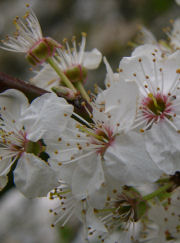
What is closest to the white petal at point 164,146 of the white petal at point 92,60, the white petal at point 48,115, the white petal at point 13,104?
the white petal at point 48,115

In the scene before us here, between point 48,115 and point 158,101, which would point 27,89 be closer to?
point 48,115

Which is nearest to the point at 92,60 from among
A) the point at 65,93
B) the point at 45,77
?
the point at 45,77

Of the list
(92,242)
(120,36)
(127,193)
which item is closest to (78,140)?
(127,193)

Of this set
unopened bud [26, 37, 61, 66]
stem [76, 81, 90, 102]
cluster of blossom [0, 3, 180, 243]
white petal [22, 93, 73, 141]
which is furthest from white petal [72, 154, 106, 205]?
unopened bud [26, 37, 61, 66]

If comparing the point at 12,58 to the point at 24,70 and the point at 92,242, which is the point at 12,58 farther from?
the point at 92,242

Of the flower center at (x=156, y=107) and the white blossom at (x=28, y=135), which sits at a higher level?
the white blossom at (x=28, y=135)

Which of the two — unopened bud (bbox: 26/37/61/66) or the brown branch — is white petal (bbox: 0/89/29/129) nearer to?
the brown branch

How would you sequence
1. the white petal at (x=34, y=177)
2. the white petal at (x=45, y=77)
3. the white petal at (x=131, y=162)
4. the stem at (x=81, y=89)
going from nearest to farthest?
the white petal at (x=131, y=162)
the white petal at (x=34, y=177)
the stem at (x=81, y=89)
the white petal at (x=45, y=77)

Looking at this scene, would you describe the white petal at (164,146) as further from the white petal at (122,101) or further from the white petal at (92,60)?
the white petal at (92,60)
